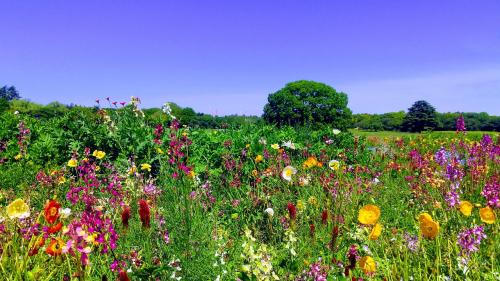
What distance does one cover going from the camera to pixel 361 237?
293 cm

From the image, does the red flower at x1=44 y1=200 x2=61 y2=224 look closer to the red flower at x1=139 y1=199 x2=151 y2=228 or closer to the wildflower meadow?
the wildflower meadow

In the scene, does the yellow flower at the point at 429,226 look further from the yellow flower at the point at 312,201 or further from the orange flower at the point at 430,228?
the yellow flower at the point at 312,201

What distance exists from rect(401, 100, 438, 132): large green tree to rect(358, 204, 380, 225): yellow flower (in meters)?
49.1

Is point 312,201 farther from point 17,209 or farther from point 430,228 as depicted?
point 17,209

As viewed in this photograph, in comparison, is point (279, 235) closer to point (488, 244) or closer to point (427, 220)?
point (488, 244)

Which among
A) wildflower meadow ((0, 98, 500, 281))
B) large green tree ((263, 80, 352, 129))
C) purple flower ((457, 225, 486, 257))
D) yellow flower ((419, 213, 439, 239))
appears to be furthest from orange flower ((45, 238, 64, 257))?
large green tree ((263, 80, 352, 129))

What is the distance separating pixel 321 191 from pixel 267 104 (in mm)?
44203

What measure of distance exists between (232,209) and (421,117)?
48.4 metres

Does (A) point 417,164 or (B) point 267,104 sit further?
(B) point 267,104

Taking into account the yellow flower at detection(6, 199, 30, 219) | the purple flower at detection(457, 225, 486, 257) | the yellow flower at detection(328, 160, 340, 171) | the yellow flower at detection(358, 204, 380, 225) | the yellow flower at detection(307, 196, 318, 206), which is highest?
the yellow flower at detection(328, 160, 340, 171)

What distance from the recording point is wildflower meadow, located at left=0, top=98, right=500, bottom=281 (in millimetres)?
2885

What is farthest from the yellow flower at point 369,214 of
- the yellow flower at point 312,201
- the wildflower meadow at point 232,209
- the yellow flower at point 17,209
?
the yellow flower at point 312,201

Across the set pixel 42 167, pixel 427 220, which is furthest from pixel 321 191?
pixel 42 167

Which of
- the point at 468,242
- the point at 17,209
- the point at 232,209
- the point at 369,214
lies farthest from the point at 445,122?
the point at 17,209
